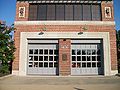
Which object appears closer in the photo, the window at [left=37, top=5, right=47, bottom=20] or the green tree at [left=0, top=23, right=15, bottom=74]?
the green tree at [left=0, top=23, right=15, bottom=74]

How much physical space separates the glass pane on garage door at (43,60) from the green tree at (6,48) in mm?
→ 2331

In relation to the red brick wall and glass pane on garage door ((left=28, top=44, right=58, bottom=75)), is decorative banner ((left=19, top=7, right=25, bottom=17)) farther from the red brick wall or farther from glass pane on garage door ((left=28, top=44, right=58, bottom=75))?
glass pane on garage door ((left=28, top=44, right=58, bottom=75))

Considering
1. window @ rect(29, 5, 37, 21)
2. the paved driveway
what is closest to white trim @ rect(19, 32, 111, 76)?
window @ rect(29, 5, 37, 21)

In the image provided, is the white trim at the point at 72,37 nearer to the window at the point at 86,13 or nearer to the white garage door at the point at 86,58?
the white garage door at the point at 86,58

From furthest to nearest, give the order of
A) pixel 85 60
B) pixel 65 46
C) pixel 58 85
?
pixel 85 60 < pixel 65 46 < pixel 58 85

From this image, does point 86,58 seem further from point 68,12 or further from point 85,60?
point 68,12

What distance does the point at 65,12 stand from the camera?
84.2ft

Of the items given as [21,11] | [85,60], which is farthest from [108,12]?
[21,11]

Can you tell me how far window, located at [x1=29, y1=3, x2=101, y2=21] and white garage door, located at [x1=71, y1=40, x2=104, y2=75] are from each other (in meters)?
3.21

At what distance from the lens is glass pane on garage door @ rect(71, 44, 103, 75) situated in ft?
79.4

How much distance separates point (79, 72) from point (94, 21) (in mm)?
6146

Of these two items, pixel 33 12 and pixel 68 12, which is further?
pixel 68 12

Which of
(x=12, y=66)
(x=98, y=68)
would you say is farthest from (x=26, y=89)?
(x=98, y=68)

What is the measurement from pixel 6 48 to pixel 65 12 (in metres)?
8.32
